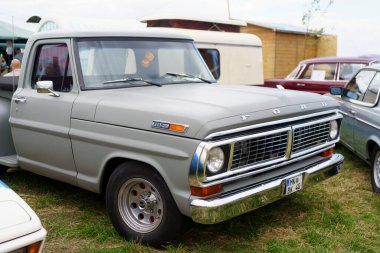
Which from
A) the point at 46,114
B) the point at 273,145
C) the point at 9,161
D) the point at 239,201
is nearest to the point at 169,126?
the point at 239,201

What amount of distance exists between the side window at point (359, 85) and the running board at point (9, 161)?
173 inches

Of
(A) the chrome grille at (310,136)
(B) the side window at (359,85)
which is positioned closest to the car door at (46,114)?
(A) the chrome grille at (310,136)

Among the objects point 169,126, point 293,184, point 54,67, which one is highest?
point 54,67

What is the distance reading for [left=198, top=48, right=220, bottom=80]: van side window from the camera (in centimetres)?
966

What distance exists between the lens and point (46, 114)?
14.7ft

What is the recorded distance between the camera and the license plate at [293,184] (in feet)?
12.5

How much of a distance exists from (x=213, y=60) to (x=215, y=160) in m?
6.61

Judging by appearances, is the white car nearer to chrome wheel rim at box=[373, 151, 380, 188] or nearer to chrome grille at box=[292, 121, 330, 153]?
chrome grille at box=[292, 121, 330, 153]

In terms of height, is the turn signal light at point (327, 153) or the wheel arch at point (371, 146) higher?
the turn signal light at point (327, 153)

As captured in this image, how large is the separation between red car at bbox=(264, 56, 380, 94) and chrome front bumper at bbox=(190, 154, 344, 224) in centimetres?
578

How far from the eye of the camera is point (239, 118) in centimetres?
345

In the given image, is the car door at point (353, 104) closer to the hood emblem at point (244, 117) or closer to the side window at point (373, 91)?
the side window at point (373, 91)

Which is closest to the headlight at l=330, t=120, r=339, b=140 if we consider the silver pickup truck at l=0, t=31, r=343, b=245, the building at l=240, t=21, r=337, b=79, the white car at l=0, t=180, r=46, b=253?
the silver pickup truck at l=0, t=31, r=343, b=245

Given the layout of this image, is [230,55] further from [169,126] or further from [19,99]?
[169,126]
